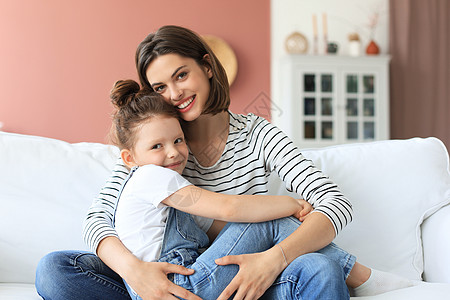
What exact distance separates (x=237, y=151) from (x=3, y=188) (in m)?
0.74

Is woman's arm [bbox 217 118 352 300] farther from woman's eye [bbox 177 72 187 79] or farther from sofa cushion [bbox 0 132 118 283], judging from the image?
sofa cushion [bbox 0 132 118 283]

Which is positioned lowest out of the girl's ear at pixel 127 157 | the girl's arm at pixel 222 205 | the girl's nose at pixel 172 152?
the girl's arm at pixel 222 205

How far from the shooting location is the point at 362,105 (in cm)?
449

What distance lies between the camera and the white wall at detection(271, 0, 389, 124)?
462 centimetres

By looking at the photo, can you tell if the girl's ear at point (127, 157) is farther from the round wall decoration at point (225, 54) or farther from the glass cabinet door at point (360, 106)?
the glass cabinet door at point (360, 106)

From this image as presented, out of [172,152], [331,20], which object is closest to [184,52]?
[172,152]

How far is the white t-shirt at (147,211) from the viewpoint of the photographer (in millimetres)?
1179

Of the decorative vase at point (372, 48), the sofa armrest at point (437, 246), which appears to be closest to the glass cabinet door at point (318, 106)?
the decorative vase at point (372, 48)

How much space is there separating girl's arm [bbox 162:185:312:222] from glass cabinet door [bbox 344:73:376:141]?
344 cm

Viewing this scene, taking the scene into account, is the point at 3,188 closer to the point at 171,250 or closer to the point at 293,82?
the point at 171,250

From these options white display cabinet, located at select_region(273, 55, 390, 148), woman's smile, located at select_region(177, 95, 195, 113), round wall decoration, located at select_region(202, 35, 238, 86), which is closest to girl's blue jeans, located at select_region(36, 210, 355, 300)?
woman's smile, located at select_region(177, 95, 195, 113)

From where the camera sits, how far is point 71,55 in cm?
437

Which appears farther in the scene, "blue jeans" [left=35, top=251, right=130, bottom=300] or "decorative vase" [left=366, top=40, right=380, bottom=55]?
"decorative vase" [left=366, top=40, right=380, bottom=55]

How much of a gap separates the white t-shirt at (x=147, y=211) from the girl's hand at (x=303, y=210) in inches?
12.1
